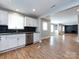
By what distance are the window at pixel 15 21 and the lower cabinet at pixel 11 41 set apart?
2.85ft

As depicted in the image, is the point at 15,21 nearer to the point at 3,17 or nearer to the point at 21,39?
the point at 3,17

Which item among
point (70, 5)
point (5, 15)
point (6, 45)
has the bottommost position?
point (6, 45)

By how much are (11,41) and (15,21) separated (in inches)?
63.9

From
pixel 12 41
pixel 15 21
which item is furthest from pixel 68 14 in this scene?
pixel 12 41

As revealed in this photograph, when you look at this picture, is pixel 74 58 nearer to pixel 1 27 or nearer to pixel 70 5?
pixel 70 5

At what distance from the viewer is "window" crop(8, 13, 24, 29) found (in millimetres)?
4645

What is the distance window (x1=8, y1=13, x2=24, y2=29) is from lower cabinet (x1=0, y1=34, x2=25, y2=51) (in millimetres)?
870

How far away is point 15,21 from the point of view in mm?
4977

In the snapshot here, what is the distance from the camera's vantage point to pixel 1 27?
4.15 metres

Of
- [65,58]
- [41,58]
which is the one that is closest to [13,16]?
[41,58]

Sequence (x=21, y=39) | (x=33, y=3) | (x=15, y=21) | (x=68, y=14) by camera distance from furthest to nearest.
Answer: (x=68, y=14), (x=15, y=21), (x=21, y=39), (x=33, y=3)

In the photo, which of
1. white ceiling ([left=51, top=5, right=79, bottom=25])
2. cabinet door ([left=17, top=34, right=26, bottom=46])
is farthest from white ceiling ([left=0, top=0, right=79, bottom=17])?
cabinet door ([left=17, top=34, right=26, bottom=46])

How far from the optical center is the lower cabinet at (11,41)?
11.4ft

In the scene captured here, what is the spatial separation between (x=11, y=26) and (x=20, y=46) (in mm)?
1420
